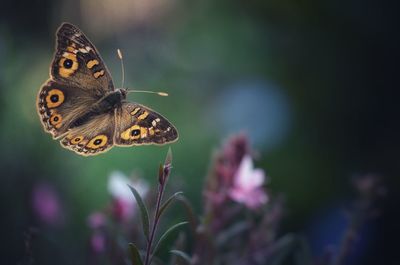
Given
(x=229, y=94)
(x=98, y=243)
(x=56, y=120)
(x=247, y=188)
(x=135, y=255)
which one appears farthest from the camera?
(x=229, y=94)

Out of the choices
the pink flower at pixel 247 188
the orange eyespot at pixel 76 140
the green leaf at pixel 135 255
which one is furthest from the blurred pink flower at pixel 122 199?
the green leaf at pixel 135 255

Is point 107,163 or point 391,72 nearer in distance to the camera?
point 107,163

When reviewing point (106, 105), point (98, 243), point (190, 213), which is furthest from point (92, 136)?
point (190, 213)

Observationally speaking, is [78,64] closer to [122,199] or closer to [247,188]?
[122,199]

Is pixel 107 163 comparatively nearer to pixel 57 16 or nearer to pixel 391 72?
pixel 57 16

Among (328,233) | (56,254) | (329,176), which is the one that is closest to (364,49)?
(329,176)

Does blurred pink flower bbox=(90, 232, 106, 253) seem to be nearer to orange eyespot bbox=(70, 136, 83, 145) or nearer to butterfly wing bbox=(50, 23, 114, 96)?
orange eyespot bbox=(70, 136, 83, 145)

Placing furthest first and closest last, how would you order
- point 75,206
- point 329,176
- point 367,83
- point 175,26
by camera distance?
point 175,26
point 367,83
point 329,176
point 75,206

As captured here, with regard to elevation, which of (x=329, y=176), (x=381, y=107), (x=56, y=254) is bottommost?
(x=56, y=254)
